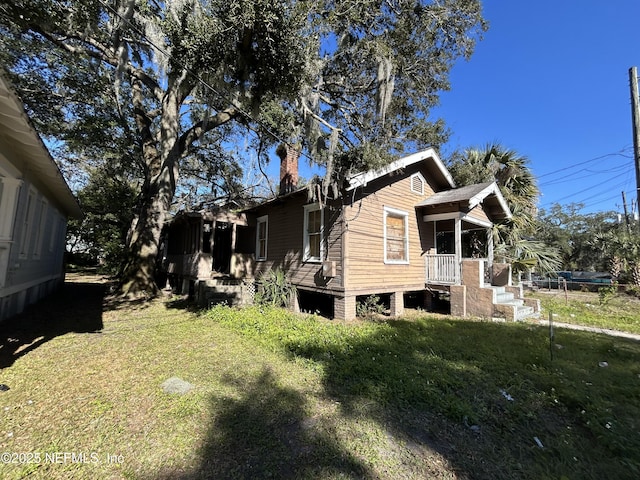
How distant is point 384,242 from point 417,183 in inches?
106

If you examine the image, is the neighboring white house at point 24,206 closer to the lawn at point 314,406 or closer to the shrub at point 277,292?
the lawn at point 314,406

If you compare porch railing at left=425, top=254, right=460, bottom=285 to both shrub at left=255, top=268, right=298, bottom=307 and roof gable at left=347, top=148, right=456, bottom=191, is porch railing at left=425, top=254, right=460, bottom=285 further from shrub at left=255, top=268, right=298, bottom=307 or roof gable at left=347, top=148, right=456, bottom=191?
shrub at left=255, top=268, right=298, bottom=307

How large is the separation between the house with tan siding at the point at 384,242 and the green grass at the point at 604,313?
46.0 inches

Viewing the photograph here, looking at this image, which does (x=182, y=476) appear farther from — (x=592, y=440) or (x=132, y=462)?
(x=592, y=440)

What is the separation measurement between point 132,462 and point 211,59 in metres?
6.31

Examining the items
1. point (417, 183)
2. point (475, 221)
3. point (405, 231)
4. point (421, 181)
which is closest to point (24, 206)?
point (405, 231)

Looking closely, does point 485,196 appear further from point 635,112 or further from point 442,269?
point 635,112

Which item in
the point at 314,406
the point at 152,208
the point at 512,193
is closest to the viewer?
the point at 314,406

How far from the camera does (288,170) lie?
11047mm

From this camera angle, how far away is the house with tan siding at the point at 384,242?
7641 millimetres

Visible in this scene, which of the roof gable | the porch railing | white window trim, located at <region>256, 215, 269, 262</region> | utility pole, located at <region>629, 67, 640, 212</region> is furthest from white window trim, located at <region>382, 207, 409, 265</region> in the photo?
utility pole, located at <region>629, 67, 640, 212</region>

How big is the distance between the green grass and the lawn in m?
2.53

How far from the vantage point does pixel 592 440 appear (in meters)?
2.92

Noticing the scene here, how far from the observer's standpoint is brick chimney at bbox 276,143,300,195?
10969mm
